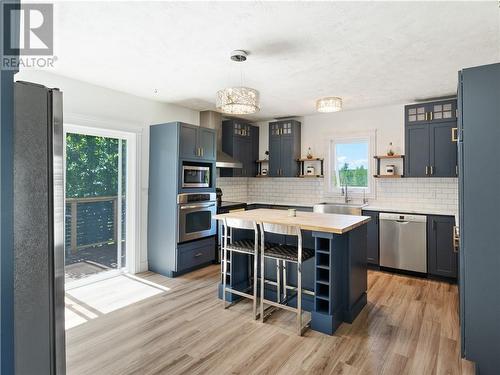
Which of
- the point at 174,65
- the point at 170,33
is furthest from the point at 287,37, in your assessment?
the point at 174,65

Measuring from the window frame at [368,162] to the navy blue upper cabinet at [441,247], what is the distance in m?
1.15

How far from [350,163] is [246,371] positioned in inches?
160

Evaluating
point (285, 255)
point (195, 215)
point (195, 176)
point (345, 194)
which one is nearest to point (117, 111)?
point (195, 176)

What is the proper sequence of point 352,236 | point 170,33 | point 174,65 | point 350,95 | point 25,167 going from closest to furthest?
point 25,167
point 170,33
point 352,236
point 174,65
point 350,95

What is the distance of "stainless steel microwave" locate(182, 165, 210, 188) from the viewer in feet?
14.0

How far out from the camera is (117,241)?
14.2 ft

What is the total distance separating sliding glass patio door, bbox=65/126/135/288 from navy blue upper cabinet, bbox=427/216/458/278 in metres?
4.32

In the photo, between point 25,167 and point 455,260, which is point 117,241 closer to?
point 25,167

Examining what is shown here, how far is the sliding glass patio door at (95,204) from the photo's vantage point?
3773 mm

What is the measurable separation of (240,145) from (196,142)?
4.97ft

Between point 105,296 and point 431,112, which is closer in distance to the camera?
point 105,296

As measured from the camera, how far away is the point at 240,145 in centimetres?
582

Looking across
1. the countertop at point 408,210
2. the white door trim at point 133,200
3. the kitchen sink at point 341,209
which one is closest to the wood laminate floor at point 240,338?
the white door trim at point 133,200

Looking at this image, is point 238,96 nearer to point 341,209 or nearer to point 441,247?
point 341,209
